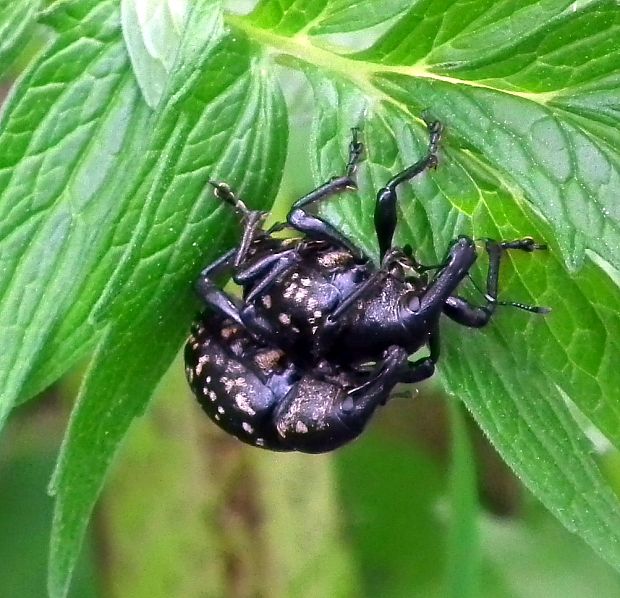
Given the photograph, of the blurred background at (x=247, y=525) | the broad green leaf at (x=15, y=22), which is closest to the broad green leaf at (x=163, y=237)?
the broad green leaf at (x=15, y=22)

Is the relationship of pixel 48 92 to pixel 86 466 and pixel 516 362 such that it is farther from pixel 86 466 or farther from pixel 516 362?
pixel 516 362

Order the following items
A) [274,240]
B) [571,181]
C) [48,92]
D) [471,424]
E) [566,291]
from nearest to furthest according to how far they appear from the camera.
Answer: [571,181] < [48,92] < [566,291] < [274,240] < [471,424]

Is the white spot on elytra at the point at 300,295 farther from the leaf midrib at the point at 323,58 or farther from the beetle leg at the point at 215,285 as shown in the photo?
the leaf midrib at the point at 323,58

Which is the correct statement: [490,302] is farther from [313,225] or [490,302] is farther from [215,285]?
[215,285]

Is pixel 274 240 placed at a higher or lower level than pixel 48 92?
lower

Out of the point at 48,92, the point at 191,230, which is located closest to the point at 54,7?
the point at 48,92

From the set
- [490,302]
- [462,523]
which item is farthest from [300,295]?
[462,523]

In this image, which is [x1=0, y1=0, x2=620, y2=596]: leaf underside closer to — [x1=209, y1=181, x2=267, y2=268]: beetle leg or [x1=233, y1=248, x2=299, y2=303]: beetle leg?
[x1=209, y1=181, x2=267, y2=268]: beetle leg
